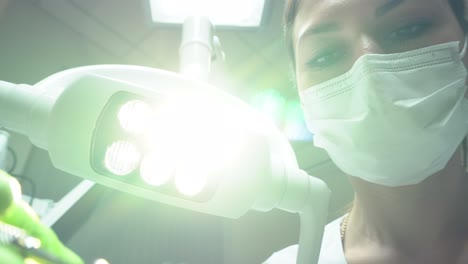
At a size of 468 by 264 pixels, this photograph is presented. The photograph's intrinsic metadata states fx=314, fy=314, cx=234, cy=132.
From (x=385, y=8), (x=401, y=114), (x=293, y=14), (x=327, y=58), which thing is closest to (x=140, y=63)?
(x=293, y=14)

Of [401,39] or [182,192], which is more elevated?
[401,39]

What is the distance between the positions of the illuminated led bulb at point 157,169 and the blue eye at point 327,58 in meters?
0.61

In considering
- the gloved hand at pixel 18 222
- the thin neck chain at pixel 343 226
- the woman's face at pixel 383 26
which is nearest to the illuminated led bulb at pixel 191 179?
the gloved hand at pixel 18 222

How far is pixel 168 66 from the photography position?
1.57m

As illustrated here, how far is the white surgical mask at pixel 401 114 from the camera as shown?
61 cm

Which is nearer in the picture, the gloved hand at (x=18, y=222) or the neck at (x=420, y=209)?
the gloved hand at (x=18, y=222)

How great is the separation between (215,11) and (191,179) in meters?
0.53

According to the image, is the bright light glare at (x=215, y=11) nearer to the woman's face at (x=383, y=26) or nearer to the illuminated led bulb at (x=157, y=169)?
the woman's face at (x=383, y=26)

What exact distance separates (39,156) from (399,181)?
1.23 metres

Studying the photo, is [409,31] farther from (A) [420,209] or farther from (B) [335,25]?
(A) [420,209]

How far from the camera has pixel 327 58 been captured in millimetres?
811

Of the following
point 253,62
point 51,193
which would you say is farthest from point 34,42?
point 253,62

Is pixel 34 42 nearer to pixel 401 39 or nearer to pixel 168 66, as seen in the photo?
pixel 168 66

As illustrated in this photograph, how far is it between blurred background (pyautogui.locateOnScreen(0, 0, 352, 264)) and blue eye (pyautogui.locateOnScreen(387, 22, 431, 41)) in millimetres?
297
